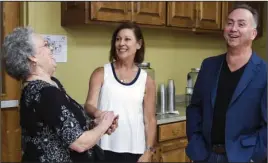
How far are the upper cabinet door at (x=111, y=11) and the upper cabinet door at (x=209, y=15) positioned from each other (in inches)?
32.0

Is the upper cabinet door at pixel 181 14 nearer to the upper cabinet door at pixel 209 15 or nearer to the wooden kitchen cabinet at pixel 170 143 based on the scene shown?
the upper cabinet door at pixel 209 15

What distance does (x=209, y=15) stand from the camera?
2.99m

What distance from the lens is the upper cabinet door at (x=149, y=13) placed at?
242 centimetres

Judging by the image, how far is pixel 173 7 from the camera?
2701mm

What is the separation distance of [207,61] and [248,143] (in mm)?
408

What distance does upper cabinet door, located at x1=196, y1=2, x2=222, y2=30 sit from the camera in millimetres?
2908

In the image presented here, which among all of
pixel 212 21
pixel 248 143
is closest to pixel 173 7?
pixel 212 21

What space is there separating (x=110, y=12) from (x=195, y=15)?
93 centimetres

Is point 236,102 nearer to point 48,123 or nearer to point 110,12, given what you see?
point 48,123

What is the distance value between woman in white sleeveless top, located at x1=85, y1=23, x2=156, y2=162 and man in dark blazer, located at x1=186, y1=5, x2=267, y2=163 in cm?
41

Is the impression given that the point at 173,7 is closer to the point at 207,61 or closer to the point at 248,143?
the point at 207,61

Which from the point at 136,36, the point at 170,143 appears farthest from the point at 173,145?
the point at 136,36

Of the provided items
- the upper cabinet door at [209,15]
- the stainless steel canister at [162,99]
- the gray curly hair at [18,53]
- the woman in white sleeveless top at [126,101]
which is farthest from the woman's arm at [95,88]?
the upper cabinet door at [209,15]

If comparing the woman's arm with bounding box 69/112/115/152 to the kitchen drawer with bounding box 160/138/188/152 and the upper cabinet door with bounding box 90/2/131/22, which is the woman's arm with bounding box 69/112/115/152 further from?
the kitchen drawer with bounding box 160/138/188/152
